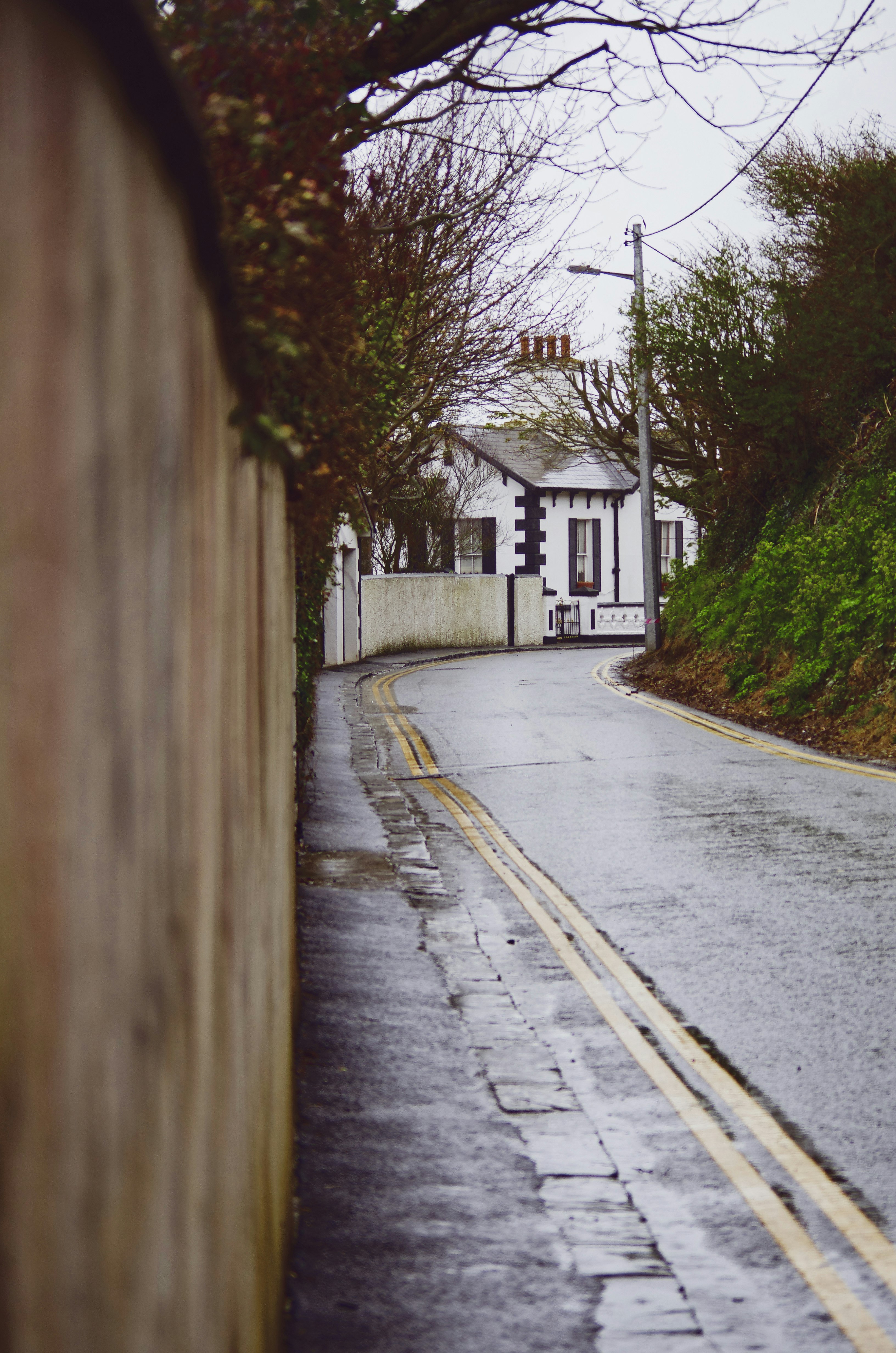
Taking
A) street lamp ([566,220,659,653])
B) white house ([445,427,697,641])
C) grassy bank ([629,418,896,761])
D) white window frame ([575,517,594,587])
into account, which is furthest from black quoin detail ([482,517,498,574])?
grassy bank ([629,418,896,761])

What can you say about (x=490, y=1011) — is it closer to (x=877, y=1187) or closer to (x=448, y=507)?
(x=877, y=1187)

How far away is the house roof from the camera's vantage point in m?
48.8

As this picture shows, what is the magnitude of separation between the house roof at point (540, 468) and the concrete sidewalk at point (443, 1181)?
139 feet

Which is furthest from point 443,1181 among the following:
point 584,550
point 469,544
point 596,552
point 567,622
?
point 596,552

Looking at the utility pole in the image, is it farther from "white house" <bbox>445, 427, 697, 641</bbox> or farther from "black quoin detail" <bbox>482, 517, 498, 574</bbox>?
"black quoin detail" <bbox>482, 517, 498, 574</bbox>

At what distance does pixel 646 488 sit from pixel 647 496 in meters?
0.26

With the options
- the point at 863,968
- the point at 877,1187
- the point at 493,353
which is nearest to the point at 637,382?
the point at 493,353

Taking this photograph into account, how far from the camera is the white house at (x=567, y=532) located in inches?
1880

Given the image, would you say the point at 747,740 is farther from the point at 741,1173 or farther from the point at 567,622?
the point at 567,622

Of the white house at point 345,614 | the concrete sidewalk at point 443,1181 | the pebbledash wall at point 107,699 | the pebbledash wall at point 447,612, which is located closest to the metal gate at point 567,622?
the pebbledash wall at point 447,612

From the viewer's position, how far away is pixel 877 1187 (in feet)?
13.6

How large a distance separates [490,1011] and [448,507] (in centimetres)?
4046

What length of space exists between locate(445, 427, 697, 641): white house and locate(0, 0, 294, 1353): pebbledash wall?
44.5 m

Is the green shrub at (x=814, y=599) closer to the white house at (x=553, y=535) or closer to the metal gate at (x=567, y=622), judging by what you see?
the white house at (x=553, y=535)
